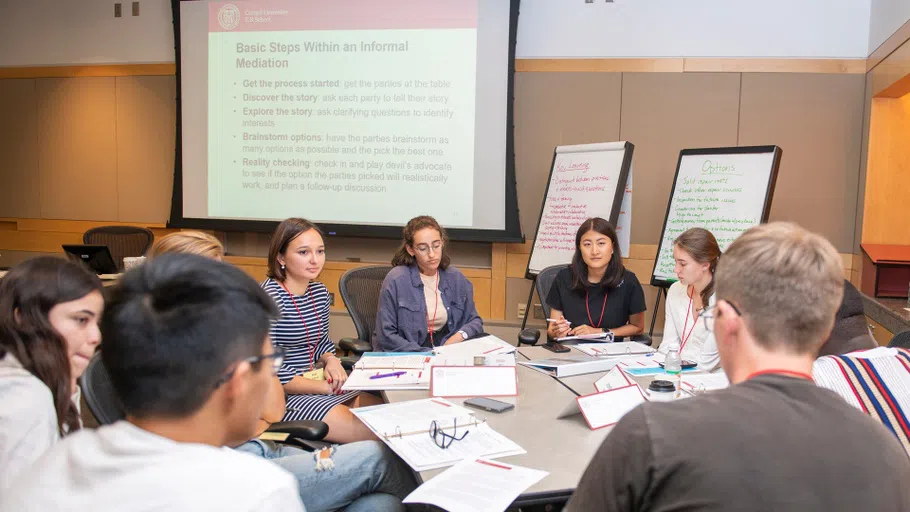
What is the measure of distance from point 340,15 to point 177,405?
469cm

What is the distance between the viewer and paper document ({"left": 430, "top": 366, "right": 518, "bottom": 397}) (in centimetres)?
221

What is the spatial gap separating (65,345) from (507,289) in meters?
3.87

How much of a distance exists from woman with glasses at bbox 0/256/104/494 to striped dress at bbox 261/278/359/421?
102cm

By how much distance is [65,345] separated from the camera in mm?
1521

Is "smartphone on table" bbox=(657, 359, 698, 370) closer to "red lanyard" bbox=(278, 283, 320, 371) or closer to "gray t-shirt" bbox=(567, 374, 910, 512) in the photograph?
"red lanyard" bbox=(278, 283, 320, 371)

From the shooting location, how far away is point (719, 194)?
13.6ft

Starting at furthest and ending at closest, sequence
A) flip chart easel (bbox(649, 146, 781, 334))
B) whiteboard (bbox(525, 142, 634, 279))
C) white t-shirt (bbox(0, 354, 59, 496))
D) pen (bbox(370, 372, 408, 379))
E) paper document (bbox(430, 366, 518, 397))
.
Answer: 1. whiteboard (bbox(525, 142, 634, 279))
2. flip chart easel (bbox(649, 146, 781, 334))
3. pen (bbox(370, 372, 408, 379))
4. paper document (bbox(430, 366, 518, 397))
5. white t-shirt (bbox(0, 354, 59, 496))

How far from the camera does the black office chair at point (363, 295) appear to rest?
11.4ft

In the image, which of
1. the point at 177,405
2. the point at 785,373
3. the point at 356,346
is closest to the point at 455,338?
the point at 356,346

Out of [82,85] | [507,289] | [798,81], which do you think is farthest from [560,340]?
[82,85]

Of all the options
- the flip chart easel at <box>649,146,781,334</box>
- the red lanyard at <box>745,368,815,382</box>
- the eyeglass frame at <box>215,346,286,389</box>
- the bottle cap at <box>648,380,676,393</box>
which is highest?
the flip chart easel at <box>649,146,781,334</box>

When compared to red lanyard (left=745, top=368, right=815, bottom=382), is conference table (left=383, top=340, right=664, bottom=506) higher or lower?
lower

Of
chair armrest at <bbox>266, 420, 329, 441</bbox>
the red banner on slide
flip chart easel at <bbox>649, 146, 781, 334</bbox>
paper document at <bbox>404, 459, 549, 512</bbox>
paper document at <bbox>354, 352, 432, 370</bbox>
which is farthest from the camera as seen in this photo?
the red banner on slide

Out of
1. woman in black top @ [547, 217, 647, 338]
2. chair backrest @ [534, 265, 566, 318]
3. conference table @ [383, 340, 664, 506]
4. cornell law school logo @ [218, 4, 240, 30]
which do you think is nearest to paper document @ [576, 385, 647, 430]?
conference table @ [383, 340, 664, 506]
